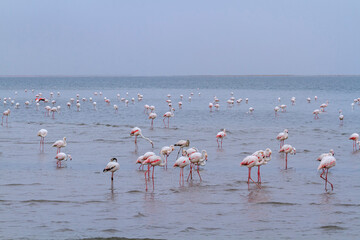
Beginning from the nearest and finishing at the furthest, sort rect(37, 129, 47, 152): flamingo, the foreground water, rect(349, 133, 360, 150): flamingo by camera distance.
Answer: the foreground water < rect(349, 133, 360, 150): flamingo < rect(37, 129, 47, 152): flamingo

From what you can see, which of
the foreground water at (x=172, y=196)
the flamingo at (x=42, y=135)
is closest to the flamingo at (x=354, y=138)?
the foreground water at (x=172, y=196)

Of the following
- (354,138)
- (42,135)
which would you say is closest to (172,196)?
(42,135)

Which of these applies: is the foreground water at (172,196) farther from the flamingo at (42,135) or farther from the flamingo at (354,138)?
the flamingo at (354,138)

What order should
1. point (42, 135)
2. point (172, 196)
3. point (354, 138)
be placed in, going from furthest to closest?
point (42, 135) < point (354, 138) < point (172, 196)

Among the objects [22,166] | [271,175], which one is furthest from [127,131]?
[271,175]

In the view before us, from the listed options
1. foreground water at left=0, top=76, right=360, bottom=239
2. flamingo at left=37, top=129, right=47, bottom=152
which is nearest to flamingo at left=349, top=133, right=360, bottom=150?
foreground water at left=0, top=76, right=360, bottom=239

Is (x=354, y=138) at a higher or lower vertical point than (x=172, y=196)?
higher

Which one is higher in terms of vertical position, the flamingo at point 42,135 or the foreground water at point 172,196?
the flamingo at point 42,135

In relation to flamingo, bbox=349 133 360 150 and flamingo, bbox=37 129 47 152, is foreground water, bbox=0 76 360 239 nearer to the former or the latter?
flamingo, bbox=37 129 47 152

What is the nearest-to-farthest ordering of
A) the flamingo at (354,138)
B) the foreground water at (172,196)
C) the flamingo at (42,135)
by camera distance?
the foreground water at (172,196)
the flamingo at (354,138)
the flamingo at (42,135)

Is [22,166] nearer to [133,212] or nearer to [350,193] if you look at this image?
[133,212]

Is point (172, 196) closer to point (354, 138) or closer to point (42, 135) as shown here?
point (42, 135)

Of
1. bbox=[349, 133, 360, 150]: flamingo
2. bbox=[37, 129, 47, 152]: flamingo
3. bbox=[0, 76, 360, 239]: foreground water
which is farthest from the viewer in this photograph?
bbox=[37, 129, 47, 152]: flamingo

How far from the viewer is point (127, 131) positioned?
2480 centimetres
